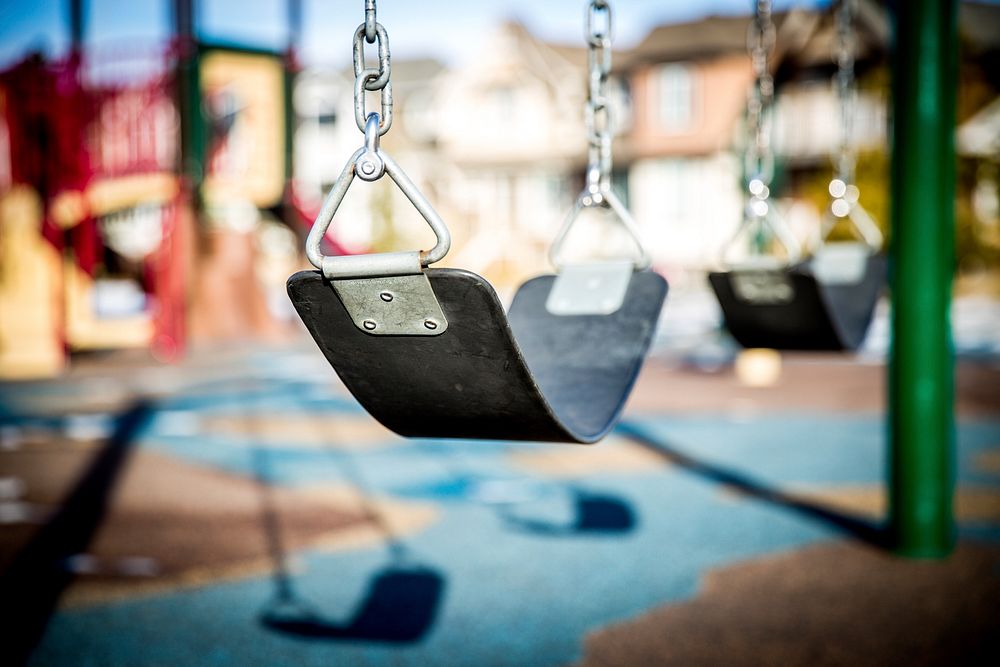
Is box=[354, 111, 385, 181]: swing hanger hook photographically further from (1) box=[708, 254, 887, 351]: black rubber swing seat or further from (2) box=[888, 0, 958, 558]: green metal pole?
(2) box=[888, 0, 958, 558]: green metal pole

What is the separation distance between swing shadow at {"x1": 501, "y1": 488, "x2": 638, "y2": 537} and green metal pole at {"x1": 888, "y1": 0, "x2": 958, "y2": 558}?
1.04 meters

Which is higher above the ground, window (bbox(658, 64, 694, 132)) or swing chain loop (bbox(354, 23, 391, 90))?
window (bbox(658, 64, 694, 132))

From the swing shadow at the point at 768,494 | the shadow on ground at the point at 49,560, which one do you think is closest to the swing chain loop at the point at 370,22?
the shadow on ground at the point at 49,560

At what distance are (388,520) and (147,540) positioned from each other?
94 centimetres

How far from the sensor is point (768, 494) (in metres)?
4.21

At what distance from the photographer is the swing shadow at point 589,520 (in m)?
3.67

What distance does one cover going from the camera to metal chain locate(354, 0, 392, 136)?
1230 mm

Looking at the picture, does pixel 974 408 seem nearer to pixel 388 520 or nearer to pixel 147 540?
pixel 388 520

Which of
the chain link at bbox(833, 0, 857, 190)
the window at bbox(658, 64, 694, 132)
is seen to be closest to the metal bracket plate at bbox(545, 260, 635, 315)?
the chain link at bbox(833, 0, 857, 190)

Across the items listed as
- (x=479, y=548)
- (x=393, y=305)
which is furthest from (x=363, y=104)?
(x=479, y=548)

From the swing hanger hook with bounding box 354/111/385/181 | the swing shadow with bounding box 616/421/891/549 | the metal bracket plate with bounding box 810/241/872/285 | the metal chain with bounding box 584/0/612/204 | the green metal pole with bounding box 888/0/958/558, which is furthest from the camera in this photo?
the swing shadow with bounding box 616/421/891/549

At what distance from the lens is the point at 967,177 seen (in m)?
Answer: 15.9

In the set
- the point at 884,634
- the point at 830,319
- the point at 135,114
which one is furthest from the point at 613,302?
the point at 135,114

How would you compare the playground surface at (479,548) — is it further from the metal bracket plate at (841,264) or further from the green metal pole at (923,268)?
the metal bracket plate at (841,264)
